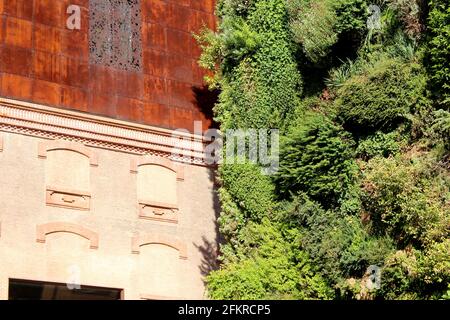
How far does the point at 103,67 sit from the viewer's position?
107ft

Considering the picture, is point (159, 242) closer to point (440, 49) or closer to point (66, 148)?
point (66, 148)

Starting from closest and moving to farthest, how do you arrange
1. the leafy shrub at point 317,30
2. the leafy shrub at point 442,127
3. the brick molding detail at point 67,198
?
1. the leafy shrub at point 442,127
2. the brick molding detail at point 67,198
3. the leafy shrub at point 317,30

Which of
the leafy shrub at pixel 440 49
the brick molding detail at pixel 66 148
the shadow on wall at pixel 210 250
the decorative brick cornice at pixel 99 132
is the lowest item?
the shadow on wall at pixel 210 250

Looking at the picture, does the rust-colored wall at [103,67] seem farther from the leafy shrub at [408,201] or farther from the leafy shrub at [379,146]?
the leafy shrub at [408,201]

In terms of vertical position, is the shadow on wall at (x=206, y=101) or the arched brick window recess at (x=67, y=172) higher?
the shadow on wall at (x=206, y=101)

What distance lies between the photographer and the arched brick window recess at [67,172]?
30.2 meters

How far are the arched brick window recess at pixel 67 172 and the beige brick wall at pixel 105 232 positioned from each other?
155mm

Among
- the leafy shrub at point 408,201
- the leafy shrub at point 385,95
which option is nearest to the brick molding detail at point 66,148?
the leafy shrub at point 385,95

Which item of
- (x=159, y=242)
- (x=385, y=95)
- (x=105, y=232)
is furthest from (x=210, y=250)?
(x=385, y=95)

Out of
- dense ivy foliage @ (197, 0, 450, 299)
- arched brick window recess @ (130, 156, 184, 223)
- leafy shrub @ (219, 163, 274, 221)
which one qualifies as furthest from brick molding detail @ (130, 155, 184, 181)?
leafy shrub @ (219, 163, 274, 221)

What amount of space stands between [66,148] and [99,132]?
1.19 metres

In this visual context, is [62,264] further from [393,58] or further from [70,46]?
[393,58]

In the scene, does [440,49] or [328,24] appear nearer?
[440,49]

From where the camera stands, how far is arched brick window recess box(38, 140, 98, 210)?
1190 inches
